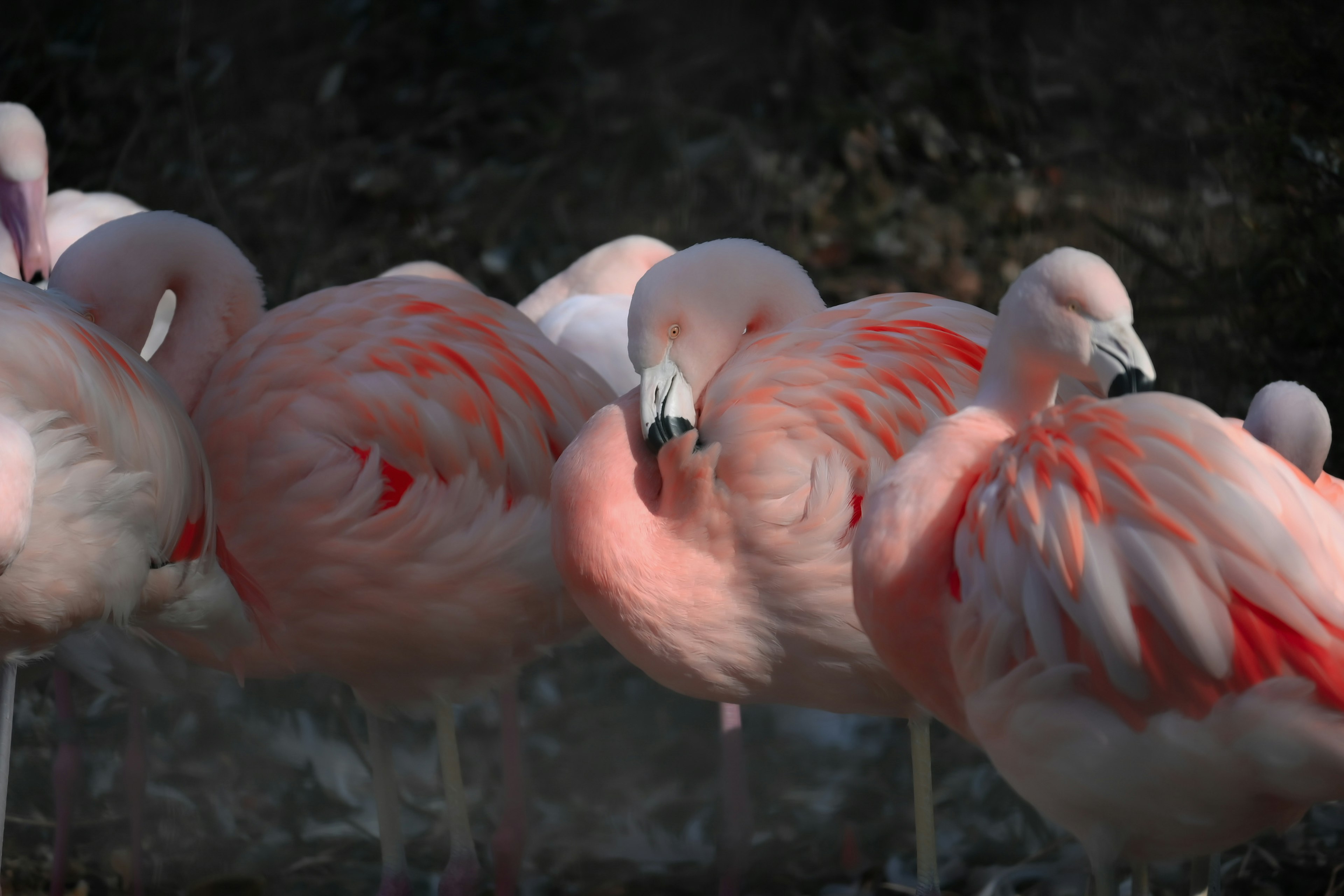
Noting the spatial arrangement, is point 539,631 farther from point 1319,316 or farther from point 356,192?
point 356,192

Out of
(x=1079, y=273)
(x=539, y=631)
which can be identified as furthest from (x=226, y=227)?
(x=1079, y=273)

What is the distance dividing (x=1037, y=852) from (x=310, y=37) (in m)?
3.21

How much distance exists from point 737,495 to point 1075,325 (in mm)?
505

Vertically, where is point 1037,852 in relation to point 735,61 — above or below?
below

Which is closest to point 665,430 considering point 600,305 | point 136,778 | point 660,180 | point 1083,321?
point 1083,321

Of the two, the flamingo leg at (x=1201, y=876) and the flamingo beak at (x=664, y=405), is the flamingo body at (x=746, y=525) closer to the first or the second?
the flamingo beak at (x=664, y=405)

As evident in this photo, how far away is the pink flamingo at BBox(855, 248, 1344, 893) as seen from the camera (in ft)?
3.97

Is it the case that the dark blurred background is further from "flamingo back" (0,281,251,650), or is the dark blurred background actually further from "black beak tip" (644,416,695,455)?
"black beak tip" (644,416,695,455)

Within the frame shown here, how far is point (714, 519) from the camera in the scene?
1.70m

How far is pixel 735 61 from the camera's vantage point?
4406 millimetres

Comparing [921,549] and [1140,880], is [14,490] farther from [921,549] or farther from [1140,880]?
[1140,880]

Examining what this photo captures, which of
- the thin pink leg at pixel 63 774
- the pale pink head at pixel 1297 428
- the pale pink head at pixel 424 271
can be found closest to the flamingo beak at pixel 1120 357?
the pale pink head at pixel 1297 428

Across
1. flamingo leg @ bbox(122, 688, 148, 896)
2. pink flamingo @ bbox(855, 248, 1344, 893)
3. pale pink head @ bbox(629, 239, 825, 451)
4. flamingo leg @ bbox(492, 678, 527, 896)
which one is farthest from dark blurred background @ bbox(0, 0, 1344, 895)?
pink flamingo @ bbox(855, 248, 1344, 893)

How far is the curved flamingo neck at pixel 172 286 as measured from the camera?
6.80 ft
